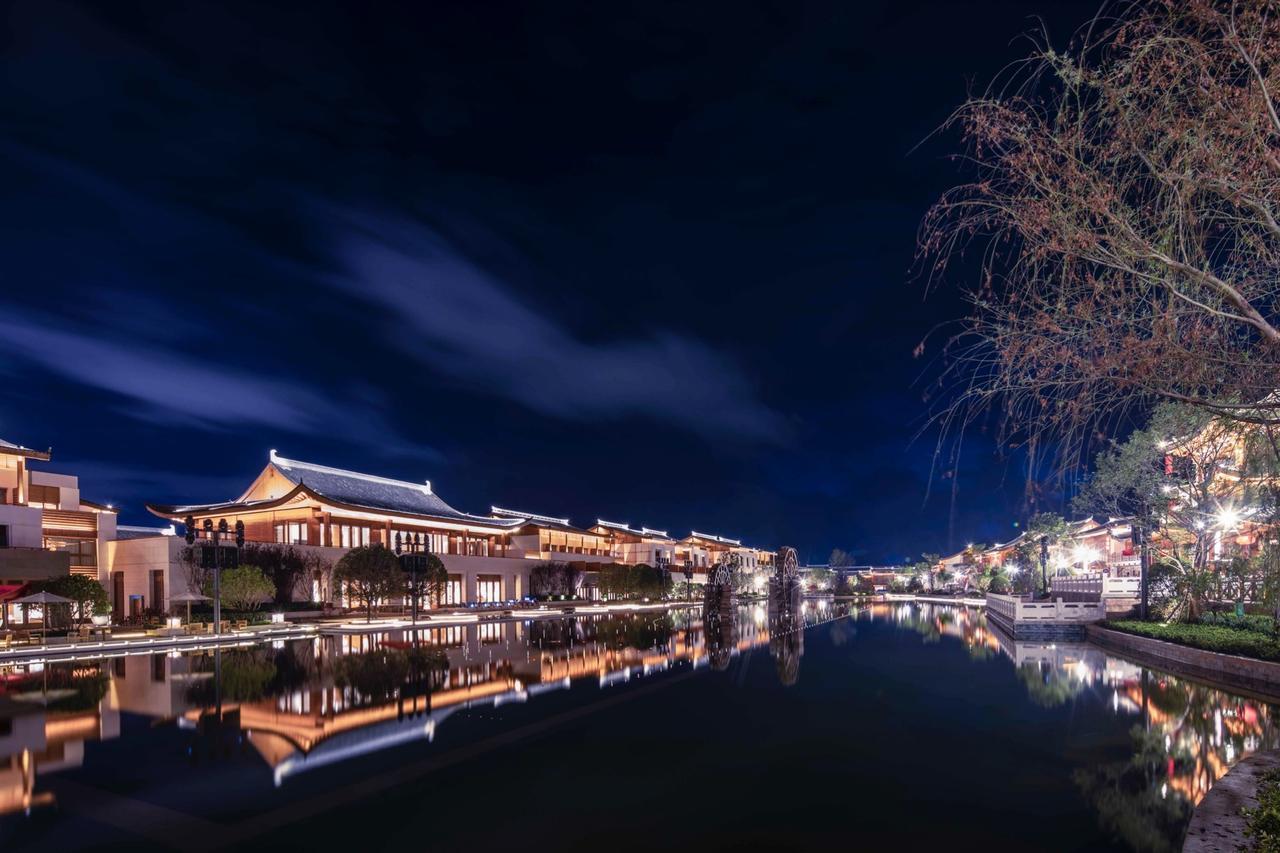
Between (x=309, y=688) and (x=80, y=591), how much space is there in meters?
22.5

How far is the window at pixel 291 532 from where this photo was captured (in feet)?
166

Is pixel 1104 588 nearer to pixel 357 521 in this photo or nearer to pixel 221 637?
pixel 221 637

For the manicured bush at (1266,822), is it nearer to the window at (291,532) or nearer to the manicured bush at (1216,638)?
the manicured bush at (1216,638)

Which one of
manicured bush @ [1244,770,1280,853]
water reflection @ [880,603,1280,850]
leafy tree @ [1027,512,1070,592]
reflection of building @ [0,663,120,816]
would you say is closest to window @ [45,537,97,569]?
reflection of building @ [0,663,120,816]

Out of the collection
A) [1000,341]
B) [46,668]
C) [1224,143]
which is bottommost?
[46,668]

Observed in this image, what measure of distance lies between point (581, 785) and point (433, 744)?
9.14 feet

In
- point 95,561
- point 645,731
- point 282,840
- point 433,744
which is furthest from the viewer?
point 95,561

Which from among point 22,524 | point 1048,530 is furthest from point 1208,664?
point 22,524

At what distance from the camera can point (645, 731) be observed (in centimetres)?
1176

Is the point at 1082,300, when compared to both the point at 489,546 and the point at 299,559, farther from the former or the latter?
the point at 489,546

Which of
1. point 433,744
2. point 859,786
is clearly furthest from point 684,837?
point 433,744

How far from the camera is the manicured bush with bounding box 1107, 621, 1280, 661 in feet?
55.0

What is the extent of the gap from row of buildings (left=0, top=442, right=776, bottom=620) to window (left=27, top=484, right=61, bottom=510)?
5 cm

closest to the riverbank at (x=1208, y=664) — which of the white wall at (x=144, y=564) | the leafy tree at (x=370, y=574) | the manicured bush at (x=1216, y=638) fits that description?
the manicured bush at (x=1216, y=638)
